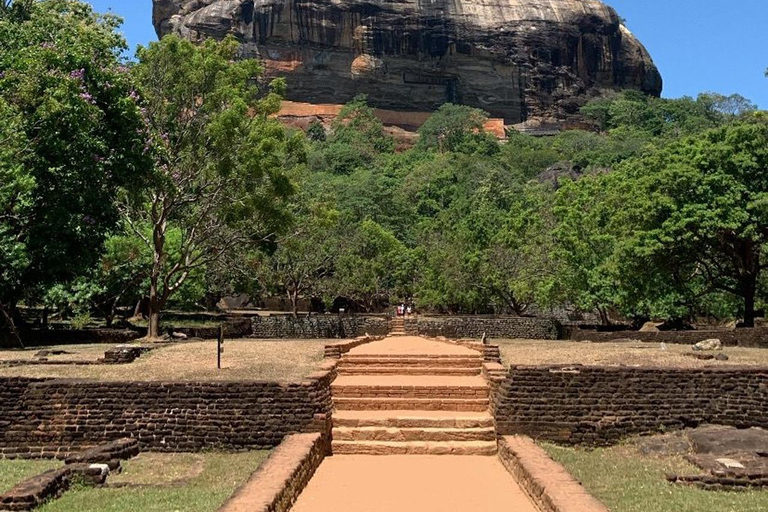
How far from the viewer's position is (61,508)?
24.5 feet

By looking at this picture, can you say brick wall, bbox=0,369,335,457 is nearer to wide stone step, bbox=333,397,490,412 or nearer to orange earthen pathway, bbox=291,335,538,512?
orange earthen pathway, bbox=291,335,538,512

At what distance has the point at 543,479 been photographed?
26.2 ft

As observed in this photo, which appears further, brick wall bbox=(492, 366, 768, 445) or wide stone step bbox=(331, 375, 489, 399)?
wide stone step bbox=(331, 375, 489, 399)

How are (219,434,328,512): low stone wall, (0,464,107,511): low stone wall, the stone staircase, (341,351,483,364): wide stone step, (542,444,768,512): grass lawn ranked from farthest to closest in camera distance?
1. (341,351,483,364): wide stone step
2. the stone staircase
3. (542,444,768,512): grass lawn
4. (0,464,107,511): low stone wall
5. (219,434,328,512): low stone wall

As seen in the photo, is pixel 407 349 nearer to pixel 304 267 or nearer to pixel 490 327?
pixel 490 327

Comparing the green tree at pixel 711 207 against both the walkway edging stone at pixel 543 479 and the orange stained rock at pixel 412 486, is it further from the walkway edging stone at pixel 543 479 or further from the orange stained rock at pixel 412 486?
the orange stained rock at pixel 412 486

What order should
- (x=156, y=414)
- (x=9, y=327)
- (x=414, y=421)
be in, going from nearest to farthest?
(x=156, y=414), (x=414, y=421), (x=9, y=327)

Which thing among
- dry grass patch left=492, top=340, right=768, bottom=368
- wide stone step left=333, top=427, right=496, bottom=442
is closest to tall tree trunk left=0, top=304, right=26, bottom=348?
dry grass patch left=492, top=340, right=768, bottom=368

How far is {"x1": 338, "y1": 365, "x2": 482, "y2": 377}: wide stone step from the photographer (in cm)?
1466

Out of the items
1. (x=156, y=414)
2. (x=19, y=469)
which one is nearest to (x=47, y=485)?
(x=19, y=469)

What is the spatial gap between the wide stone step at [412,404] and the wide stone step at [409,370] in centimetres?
194

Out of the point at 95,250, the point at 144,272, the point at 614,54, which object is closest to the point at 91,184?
the point at 95,250

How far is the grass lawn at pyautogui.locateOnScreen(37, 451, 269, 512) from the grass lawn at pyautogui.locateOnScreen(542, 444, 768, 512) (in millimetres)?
3816

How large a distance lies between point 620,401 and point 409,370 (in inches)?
181
